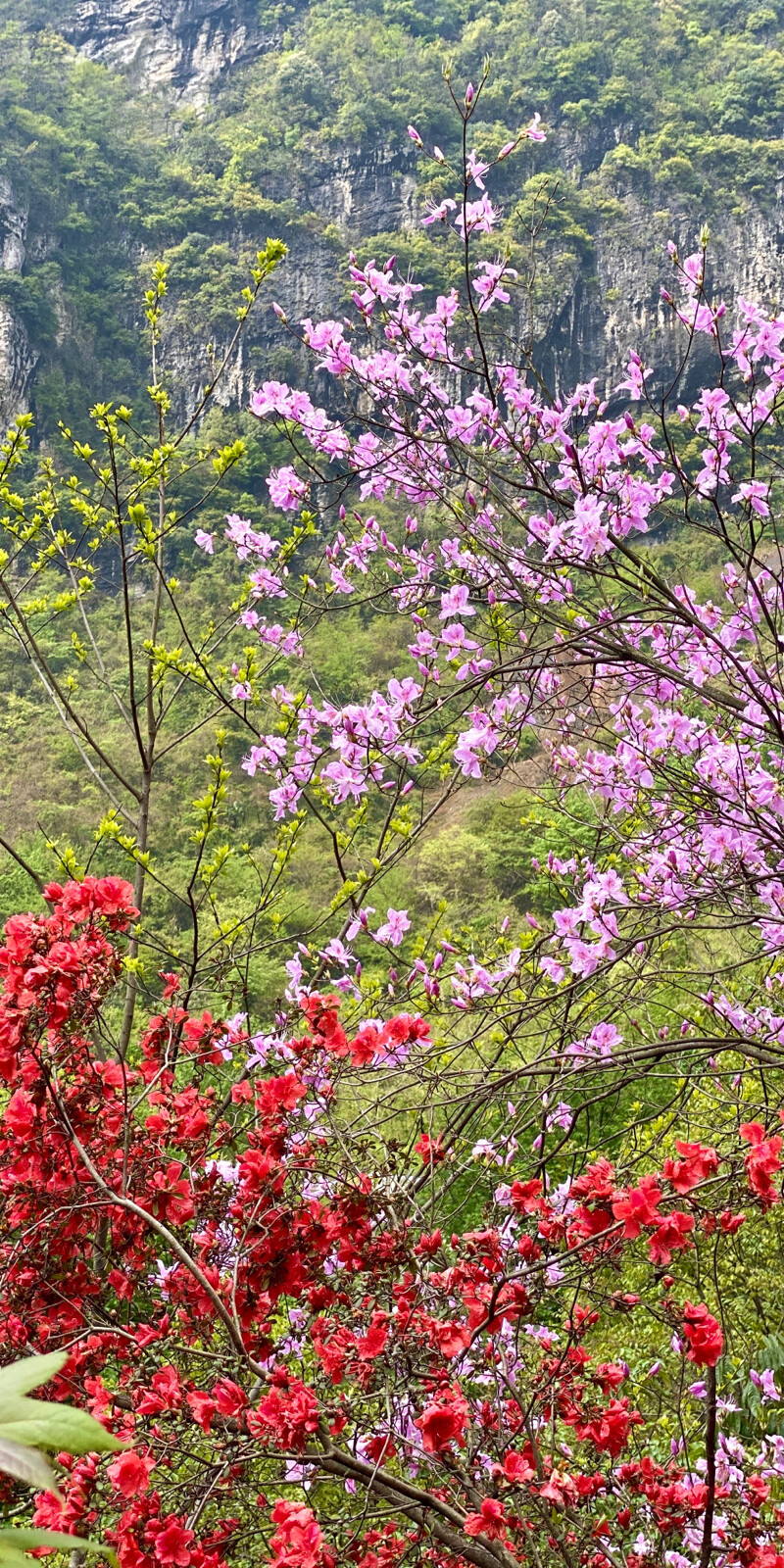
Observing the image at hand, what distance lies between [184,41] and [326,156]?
8.96 metres

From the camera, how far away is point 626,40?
3042cm

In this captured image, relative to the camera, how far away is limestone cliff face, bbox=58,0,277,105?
111ft

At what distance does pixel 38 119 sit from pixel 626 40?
17.8 metres

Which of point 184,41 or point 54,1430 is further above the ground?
point 184,41

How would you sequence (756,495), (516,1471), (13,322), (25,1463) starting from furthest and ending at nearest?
1. (13,322)
2. (756,495)
3. (516,1471)
4. (25,1463)

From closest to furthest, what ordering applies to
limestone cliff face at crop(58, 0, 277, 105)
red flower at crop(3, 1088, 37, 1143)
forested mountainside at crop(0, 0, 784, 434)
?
red flower at crop(3, 1088, 37, 1143) < forested mountainside at crop(0, 0, 784, 434) < limestone cliff face at crop(58, 0, 277, 105)

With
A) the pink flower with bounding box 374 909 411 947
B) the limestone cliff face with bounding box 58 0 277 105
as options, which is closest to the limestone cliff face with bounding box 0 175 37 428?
the limestone cliff face with bounding box 58 0 277 105

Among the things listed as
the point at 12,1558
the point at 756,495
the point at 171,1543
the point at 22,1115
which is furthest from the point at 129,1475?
the point at 756,495

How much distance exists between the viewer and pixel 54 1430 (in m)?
0.23

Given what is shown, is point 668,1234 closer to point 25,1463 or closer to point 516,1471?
point 516,1471

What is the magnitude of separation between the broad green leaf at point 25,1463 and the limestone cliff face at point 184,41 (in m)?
41.0

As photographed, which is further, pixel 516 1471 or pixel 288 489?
pixel 288 489

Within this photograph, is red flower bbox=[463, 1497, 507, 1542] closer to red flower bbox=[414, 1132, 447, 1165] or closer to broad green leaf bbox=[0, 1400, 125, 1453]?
red flower bbox=[414, 1132, 447, 1165]

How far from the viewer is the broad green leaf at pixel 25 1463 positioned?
0.20 meters
